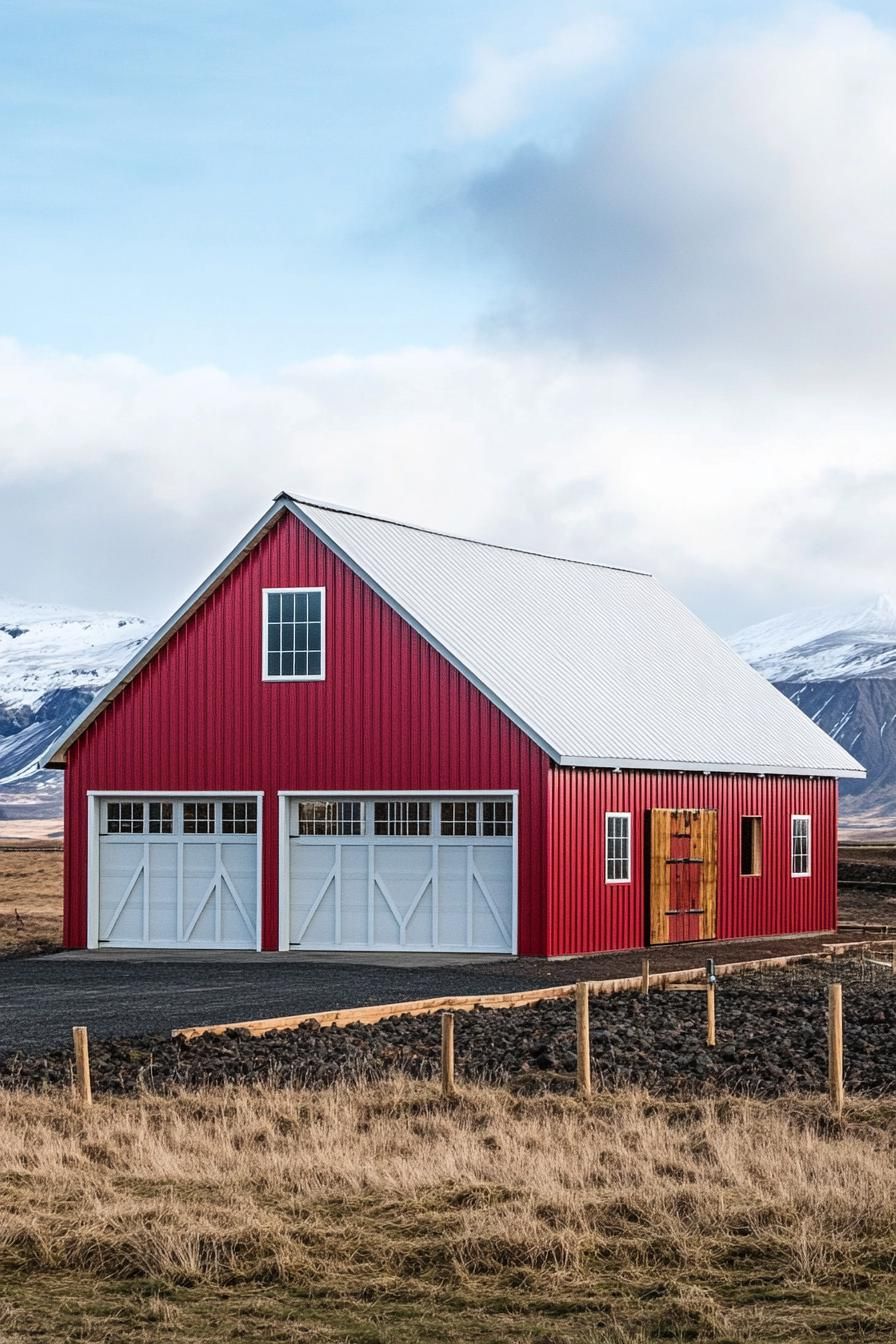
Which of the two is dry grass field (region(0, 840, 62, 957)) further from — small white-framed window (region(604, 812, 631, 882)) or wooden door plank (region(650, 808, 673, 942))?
wooden door plank (region(650, 808, 673, 942))

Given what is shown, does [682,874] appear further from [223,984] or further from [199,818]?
[223,984]

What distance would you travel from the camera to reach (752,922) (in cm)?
3688

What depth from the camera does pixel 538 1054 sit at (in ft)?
62.4

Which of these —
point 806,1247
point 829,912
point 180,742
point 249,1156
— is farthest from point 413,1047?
point 829,912

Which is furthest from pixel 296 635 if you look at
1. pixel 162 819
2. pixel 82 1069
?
pixel 82 1069

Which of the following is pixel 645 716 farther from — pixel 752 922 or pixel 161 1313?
pixel 161 1313

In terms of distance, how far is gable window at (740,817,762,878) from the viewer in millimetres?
37031

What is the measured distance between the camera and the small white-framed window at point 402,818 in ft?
107

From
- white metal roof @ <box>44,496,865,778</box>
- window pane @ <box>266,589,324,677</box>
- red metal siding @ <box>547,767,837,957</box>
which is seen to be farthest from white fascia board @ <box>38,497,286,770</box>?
red metal siding @ <box>547,767,837,957</box>

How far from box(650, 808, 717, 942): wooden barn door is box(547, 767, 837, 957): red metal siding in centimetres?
21

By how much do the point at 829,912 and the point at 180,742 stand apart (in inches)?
531

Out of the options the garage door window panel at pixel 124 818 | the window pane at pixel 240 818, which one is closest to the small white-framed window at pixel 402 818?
the window pane at pixel 240 818

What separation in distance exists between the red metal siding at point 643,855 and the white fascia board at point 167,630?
264 inches

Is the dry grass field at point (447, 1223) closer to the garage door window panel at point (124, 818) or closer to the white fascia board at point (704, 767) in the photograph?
the white fascia board at point (704, 767)
